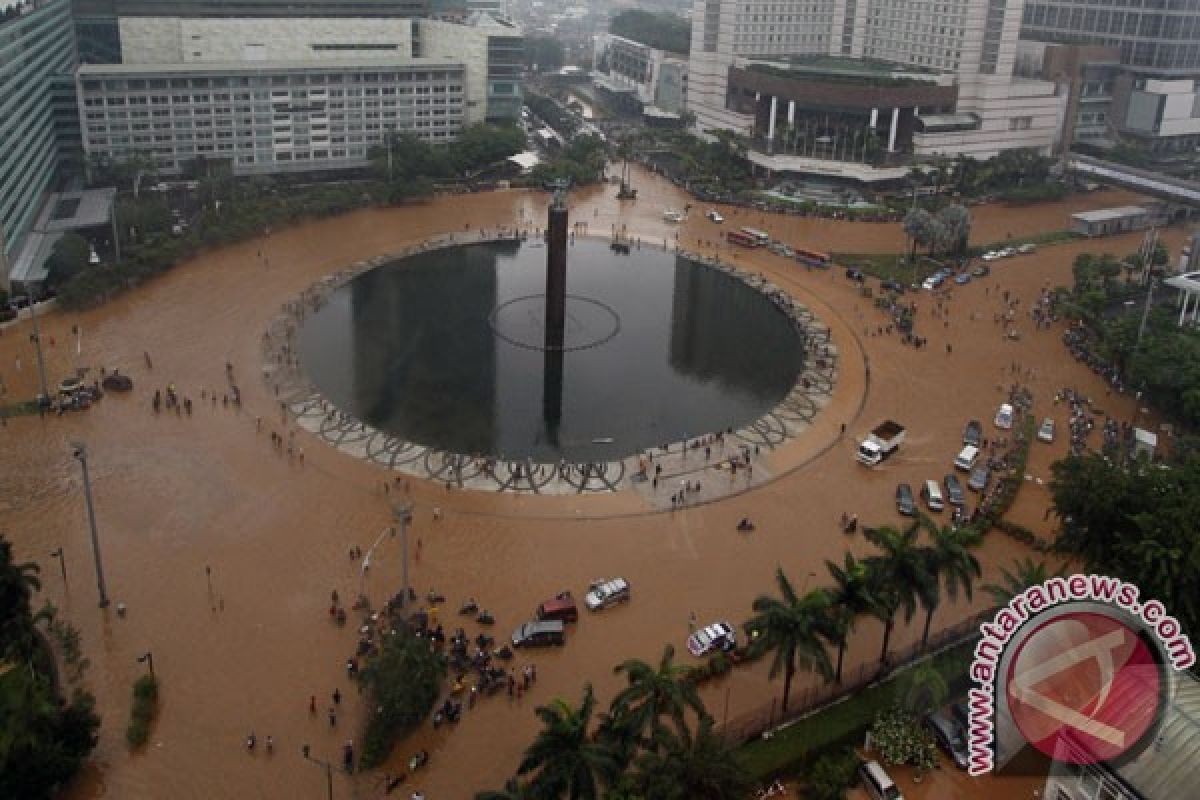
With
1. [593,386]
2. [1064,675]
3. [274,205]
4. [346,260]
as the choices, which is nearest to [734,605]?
[1064,675]

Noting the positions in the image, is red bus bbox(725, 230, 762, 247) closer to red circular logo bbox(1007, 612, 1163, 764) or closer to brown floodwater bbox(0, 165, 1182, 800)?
brown floodwater bbox(0, 165, 1182, 800)

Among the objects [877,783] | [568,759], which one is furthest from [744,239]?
[568,759]

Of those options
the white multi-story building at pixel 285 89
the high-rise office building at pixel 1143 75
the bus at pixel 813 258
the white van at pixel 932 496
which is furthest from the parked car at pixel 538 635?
the high-rise office building at pixel 1143 75

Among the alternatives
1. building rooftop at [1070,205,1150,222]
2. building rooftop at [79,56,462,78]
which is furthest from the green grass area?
building rooftop at [79,56,462,78]

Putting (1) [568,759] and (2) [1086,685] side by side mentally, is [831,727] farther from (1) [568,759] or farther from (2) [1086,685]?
(1) [568,759]

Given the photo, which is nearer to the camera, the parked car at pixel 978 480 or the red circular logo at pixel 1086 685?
the red circular logo at pixel 1086 685

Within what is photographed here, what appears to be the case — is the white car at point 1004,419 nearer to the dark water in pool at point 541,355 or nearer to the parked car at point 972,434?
the parked car at point 972,434
